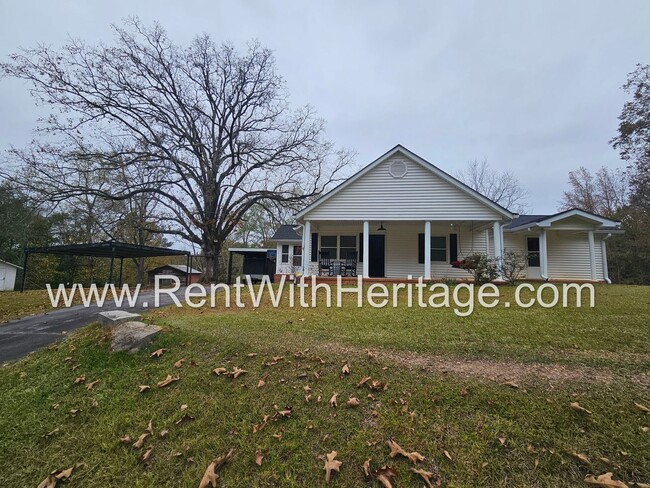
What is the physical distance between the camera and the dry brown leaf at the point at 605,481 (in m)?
1.75

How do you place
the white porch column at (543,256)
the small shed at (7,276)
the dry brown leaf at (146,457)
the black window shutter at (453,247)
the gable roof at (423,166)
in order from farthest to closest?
the small shed at (7,276) → the black window shutter at (453,247) → the white porch column at (543,256) → the gable roof at (423,166) → the dry brown leaf at (146,457)

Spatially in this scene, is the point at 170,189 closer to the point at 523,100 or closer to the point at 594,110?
the point at 523,100

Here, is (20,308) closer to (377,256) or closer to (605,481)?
(605,481)

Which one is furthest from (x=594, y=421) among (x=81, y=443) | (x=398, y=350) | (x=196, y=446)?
(x=81, y=443)

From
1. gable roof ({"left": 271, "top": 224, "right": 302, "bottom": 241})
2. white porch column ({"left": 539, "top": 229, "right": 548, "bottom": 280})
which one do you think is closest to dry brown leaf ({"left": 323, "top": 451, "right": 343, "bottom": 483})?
white porch column ({"left": 539, "top": 229, "right": 548, "bottom": 280})

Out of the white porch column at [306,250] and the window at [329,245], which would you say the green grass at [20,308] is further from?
the window at [329,245]

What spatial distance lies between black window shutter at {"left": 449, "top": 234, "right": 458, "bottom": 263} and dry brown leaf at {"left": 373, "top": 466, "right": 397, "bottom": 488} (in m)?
13.6

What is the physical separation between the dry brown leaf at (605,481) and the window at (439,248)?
13251 millimetres

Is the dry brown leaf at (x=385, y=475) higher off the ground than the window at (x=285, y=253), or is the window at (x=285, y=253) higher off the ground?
the window at (x=285, y=253)

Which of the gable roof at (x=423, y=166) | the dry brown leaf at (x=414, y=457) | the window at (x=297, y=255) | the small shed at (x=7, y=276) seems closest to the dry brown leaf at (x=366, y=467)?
the dry brown leaf at (x=414, y=457)

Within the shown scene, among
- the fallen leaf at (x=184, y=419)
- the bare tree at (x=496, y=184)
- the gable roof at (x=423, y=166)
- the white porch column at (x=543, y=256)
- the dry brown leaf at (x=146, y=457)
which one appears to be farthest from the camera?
the bare tree at (x=496, y=184)

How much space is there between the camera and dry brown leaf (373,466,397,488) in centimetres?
189

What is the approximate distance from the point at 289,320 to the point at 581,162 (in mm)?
35997

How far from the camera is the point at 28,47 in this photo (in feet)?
50.3
